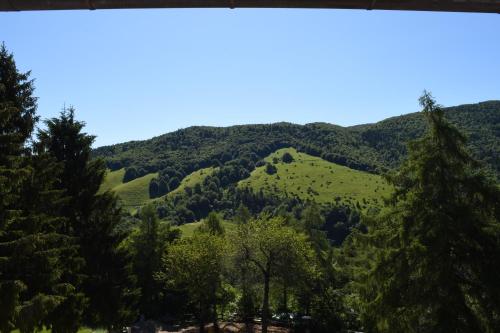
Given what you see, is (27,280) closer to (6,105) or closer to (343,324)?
(6,105)

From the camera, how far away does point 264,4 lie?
611 centimetres

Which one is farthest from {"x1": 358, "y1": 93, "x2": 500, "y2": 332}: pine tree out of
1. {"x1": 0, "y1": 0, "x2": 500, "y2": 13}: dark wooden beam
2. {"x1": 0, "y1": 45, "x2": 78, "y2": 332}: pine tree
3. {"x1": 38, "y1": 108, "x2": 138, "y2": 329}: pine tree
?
{"x1": 38, "y1": 108, "x2": 138, "y2": 329}: pine tree

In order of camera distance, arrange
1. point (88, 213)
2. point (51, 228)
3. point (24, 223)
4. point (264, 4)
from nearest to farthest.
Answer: point (264, 4) → point (24, 223) → point (51, 228) → point (88, 213)

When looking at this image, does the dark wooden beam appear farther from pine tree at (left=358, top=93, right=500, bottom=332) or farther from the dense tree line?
pine tree at (left=358, top=93, right=500, bottom=332)

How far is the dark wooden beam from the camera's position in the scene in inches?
238

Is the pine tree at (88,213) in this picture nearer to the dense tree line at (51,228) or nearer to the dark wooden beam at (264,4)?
the dense tree line at (51,228)

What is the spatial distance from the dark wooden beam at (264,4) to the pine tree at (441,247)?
1173cm

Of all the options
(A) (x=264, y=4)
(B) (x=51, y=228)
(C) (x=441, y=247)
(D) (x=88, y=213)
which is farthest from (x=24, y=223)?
(C) (x=441, y=247)

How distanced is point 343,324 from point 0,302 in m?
31.8

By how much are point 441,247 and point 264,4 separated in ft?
44.0

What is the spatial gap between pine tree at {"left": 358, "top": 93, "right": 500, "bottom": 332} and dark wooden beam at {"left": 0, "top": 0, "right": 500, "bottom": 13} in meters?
11.7

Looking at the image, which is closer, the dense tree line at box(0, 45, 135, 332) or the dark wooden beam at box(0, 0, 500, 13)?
the dark wooden beam at box(0, 0, 500, 13)

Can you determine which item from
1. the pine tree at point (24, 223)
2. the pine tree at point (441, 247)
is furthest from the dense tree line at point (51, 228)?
the pine tree at point (441, 247)

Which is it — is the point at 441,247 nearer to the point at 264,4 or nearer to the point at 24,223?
the point at 264,4
